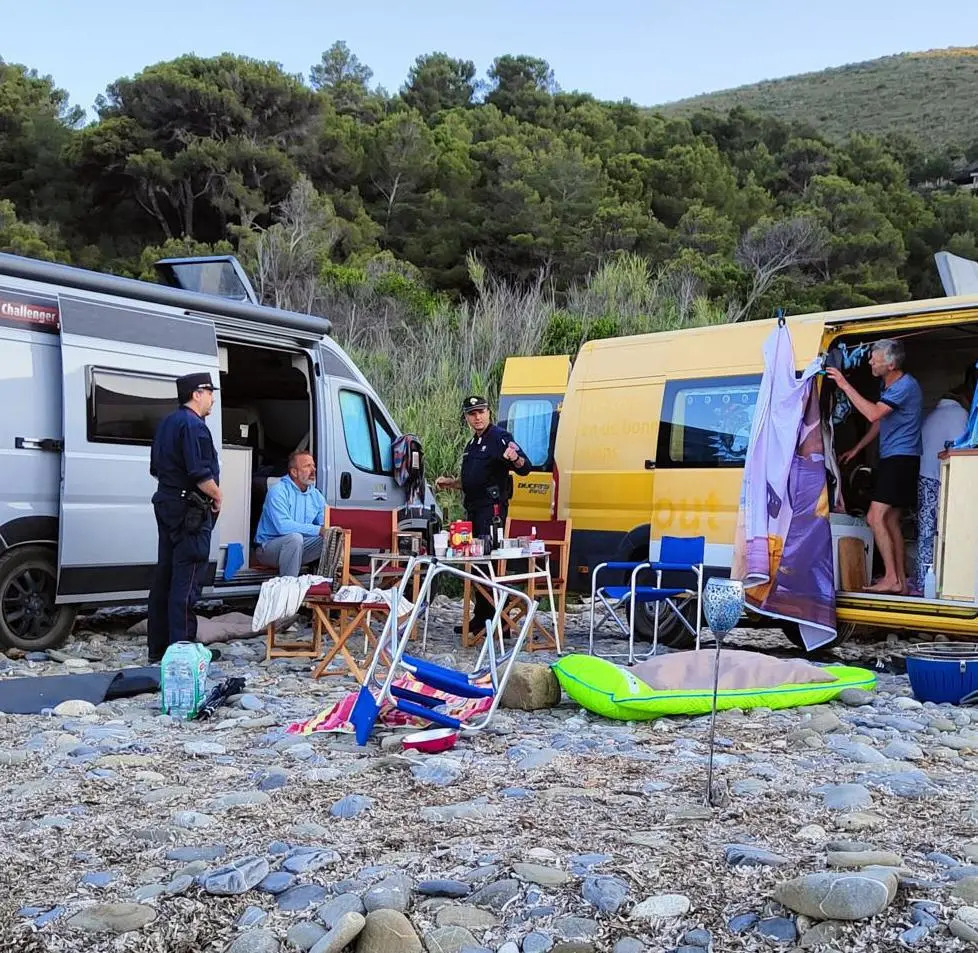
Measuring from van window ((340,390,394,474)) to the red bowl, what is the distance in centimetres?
458

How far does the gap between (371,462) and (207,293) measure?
1.90 m

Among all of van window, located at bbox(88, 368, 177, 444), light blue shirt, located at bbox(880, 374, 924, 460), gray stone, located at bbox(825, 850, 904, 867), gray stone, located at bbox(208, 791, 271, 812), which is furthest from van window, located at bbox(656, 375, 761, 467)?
gray stone, located at bbox(825, 850, 904, 867)

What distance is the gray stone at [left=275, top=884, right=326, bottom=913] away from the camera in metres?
2.85

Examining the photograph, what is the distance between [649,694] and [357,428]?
14.9ft

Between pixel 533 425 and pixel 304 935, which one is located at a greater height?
pixel 533 425

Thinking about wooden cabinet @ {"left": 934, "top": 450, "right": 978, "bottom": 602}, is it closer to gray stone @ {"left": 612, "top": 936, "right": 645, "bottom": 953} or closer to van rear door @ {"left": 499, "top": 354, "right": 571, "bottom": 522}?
van rear door @ {"left": 499, "top": 354, "right": 571, "bottom": 522}

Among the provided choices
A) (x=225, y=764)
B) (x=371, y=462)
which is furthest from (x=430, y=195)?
(x=225, y=764)

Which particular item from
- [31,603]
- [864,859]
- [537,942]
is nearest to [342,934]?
[537,942]

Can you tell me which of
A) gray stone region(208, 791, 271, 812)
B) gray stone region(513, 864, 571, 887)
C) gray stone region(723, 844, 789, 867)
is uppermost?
gray stone region(723, 844, 789, 867)

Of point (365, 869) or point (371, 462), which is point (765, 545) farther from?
point (365, 869)

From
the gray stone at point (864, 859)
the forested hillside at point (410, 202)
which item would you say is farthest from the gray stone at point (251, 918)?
the forested hillside at point (410, 202)

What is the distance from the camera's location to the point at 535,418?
30.7ft

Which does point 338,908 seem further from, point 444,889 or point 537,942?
point 537,942

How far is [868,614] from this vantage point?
6.76 metres
